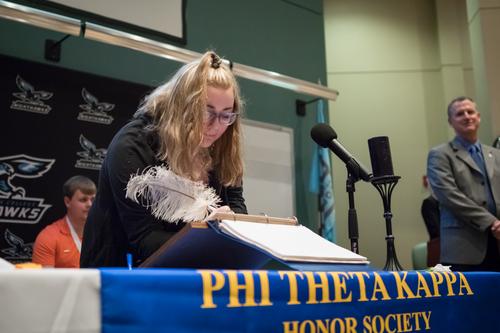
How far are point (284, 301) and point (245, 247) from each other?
23 centimetres

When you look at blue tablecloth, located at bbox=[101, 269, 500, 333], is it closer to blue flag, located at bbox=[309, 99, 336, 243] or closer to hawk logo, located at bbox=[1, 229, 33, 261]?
hawk logo, located at bbox=[1, 229, 33, 261]

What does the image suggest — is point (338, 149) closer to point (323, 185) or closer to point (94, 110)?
point (94, 110)

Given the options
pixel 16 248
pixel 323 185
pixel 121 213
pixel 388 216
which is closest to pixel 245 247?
pixel 121 213

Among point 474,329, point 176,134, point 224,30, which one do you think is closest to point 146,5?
point 224,30

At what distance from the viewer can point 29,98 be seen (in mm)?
3451

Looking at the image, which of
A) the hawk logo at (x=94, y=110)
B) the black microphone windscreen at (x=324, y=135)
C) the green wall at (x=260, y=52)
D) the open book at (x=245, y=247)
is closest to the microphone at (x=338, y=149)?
the black microphone windscreen at (x=324, y=135)

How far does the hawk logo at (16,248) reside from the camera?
325 cm

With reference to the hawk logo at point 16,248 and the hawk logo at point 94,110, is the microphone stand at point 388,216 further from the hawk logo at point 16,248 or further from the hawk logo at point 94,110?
the hawk logo at point 94,110

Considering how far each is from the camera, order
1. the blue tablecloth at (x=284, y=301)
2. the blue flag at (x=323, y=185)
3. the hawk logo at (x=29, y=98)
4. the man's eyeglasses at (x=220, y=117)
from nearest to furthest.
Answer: the blue tablecloth at (x=284, y=301) < the man's eyeglasses at (x=220, y=117) < the hawk logo at (x=29, y=98) < the blue flag at (x=323, y=185)

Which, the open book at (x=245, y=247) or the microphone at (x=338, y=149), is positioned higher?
the microphone at (x=338, y=149)

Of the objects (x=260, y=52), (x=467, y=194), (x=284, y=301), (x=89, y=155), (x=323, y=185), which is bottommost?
(x=284, y=301)

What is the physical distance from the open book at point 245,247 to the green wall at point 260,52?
10.0ft

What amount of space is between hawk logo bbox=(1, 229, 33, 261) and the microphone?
7.60 feet

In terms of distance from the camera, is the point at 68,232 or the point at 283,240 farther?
the point at 68,232
